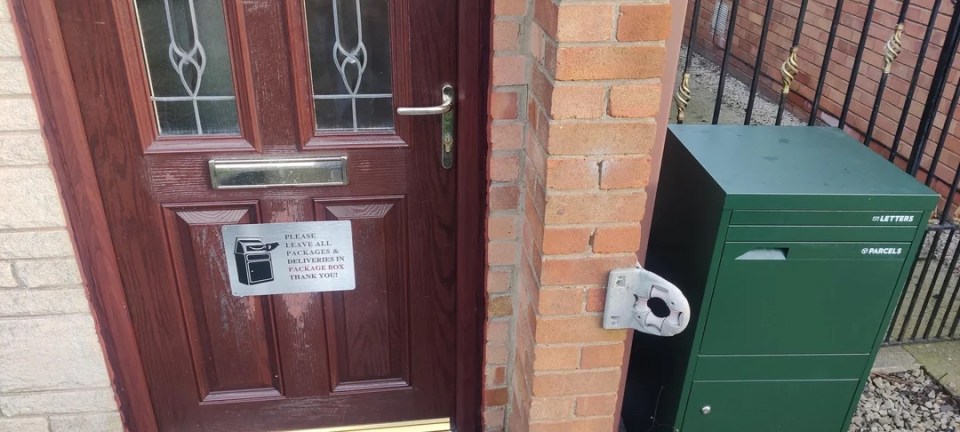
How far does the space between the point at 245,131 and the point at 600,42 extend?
3.69ft

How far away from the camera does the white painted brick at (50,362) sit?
2.26 metres

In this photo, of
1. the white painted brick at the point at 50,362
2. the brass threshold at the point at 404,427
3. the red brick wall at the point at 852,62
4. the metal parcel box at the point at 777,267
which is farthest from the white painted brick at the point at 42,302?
the red brick wall at the point at 852,62

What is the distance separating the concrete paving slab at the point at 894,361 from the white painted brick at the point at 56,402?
329cm

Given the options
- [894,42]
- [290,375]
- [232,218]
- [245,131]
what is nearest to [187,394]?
[290,375]

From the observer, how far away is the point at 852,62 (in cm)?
525

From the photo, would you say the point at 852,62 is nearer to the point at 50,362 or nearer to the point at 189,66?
the point at 189,66

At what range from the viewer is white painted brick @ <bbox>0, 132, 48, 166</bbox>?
1985 mm

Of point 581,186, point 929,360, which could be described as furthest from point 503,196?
point 929,360

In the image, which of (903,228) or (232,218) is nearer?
(903,228)

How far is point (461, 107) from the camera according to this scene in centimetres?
216

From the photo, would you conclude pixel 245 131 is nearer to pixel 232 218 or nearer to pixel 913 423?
pixel 232 218

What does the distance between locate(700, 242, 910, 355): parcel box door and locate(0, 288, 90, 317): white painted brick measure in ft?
6.50

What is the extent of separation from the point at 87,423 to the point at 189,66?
1343 mm

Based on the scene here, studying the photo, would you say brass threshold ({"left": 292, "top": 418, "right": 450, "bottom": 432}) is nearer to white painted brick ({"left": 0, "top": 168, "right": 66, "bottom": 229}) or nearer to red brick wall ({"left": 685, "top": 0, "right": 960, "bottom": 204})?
white painted brick ({"left": 0, "top": 168, "right": 66, "bottom": 229})
